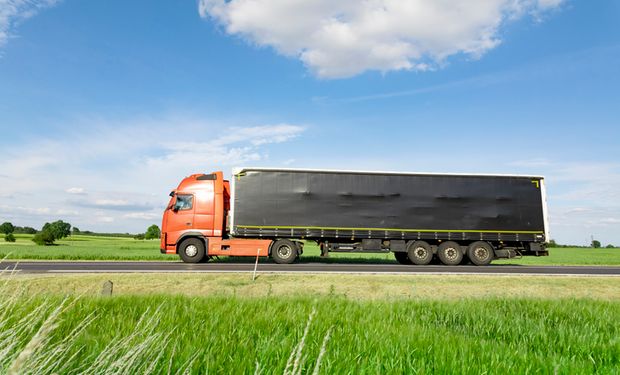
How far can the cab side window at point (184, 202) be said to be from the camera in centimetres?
1720

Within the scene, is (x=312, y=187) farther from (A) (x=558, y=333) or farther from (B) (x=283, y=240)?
(A) (x=558, y=333)

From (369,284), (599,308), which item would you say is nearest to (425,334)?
(599,308)

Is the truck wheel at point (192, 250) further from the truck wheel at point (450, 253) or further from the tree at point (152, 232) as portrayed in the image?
the tree at point (152, 232)

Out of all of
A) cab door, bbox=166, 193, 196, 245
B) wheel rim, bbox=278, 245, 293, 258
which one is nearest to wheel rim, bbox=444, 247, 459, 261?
wheel rim, bbox=278, 245, 293, 258

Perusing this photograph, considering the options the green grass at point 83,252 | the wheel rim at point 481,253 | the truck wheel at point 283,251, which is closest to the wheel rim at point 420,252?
the wheel rim at point 481,253

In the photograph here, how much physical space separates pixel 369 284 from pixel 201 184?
9.34m

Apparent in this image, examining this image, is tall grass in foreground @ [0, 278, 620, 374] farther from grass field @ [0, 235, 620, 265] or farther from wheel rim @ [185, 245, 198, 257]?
wheel rim @ [185, 245, 198, 257]

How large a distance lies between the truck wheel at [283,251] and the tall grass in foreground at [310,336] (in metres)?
10.3

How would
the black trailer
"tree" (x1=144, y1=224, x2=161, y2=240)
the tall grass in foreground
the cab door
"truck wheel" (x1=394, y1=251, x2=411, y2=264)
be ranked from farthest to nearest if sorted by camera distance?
1. "tree" (x1=144, y1=224, x2=161, y2=240)
2. "truck wheel" (x1=394, y1=251, x2=411, y2=264)
3. the black trailer
4. the cab door
5. the tall grass in foreground

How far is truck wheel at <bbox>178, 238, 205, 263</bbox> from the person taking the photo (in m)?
17.1

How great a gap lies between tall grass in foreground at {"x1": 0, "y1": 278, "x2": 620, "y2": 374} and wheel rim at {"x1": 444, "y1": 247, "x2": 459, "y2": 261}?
10492 mm

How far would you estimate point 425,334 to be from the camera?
461cm

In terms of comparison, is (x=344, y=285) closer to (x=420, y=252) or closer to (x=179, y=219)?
(x=420, y=252)

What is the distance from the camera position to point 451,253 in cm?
1797
